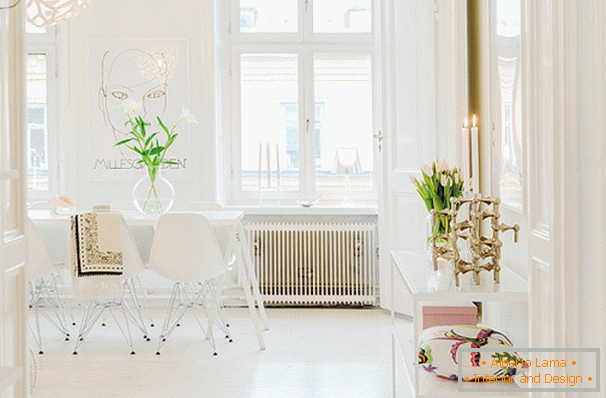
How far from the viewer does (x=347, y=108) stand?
5.45m

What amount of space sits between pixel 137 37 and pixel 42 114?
995 mm

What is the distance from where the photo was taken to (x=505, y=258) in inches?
108

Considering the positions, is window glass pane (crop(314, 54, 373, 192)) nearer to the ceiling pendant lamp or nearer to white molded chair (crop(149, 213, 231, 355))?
white molded chair (crop(149, 213, 231, 355))

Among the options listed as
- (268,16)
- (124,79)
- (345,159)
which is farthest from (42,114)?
(345,159)

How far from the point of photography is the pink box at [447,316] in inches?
100

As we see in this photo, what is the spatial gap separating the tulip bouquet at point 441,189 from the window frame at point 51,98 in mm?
3723

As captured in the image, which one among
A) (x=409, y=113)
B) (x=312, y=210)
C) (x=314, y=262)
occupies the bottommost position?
(x=314, y=262)

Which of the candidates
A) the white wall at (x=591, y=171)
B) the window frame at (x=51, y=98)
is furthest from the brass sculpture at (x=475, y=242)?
the window frame at (x=51, y=98)

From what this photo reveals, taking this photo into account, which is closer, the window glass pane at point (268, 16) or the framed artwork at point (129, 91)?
the framed artwork at point (129, 91)

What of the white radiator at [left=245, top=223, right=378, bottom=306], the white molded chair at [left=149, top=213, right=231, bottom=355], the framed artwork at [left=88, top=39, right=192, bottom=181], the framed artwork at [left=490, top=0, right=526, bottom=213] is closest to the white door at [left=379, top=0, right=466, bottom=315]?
the white radiator at [left=245, top=223, right=378, bottom=306]

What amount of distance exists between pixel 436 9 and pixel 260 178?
191 centimetres

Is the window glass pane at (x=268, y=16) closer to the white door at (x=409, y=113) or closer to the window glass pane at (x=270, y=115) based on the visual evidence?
the window glass pane at (x=270, y=115)

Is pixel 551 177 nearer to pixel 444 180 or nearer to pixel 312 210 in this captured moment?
pixel 444 180

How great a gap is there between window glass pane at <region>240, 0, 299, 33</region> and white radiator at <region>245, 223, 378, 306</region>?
163 centimetres
